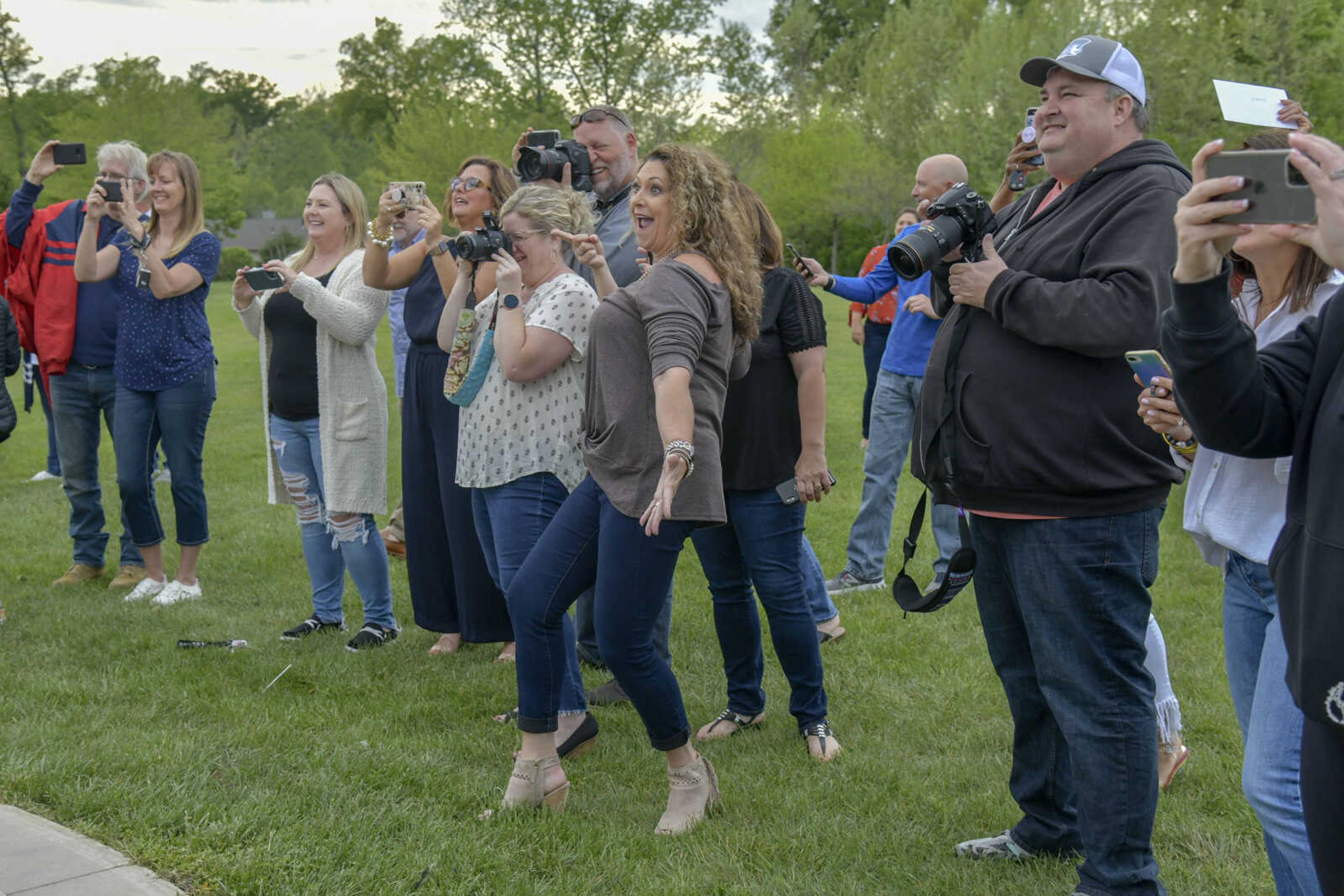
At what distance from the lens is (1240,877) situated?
136 inches

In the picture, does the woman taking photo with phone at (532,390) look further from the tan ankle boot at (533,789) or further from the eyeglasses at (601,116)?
the eyeglasses at (601,116)

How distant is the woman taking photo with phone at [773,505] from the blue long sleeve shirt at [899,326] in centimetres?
198

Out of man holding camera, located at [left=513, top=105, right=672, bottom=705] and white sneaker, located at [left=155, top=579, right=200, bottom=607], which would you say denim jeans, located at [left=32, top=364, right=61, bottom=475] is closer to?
white sneaker, located at [left=155, top=579, right=200, bottom=607]

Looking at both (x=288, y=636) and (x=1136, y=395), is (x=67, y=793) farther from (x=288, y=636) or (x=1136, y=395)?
(x=1136, y=395)

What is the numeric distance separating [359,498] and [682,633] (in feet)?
5.63

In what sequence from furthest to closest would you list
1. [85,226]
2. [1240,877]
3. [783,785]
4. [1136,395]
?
[85,226], [783,785], [1240,877], [1136,395]

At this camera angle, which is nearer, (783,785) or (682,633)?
(783,785)

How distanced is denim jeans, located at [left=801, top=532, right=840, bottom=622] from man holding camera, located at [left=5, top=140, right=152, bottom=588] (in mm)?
3952

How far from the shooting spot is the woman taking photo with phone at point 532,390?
426 cm

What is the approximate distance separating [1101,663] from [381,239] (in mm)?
3679

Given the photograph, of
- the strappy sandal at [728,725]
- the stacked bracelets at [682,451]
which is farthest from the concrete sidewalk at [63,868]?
the strappy sandal at [728,725]

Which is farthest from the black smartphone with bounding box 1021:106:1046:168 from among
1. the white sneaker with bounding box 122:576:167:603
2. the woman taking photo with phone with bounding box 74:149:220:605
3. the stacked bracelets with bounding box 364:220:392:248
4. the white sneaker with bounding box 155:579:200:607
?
the white sneaker with bounding box 122:576:167:603

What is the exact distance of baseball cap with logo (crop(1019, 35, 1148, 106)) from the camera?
120 inches

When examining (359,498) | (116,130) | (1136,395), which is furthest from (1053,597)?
(116,130)
